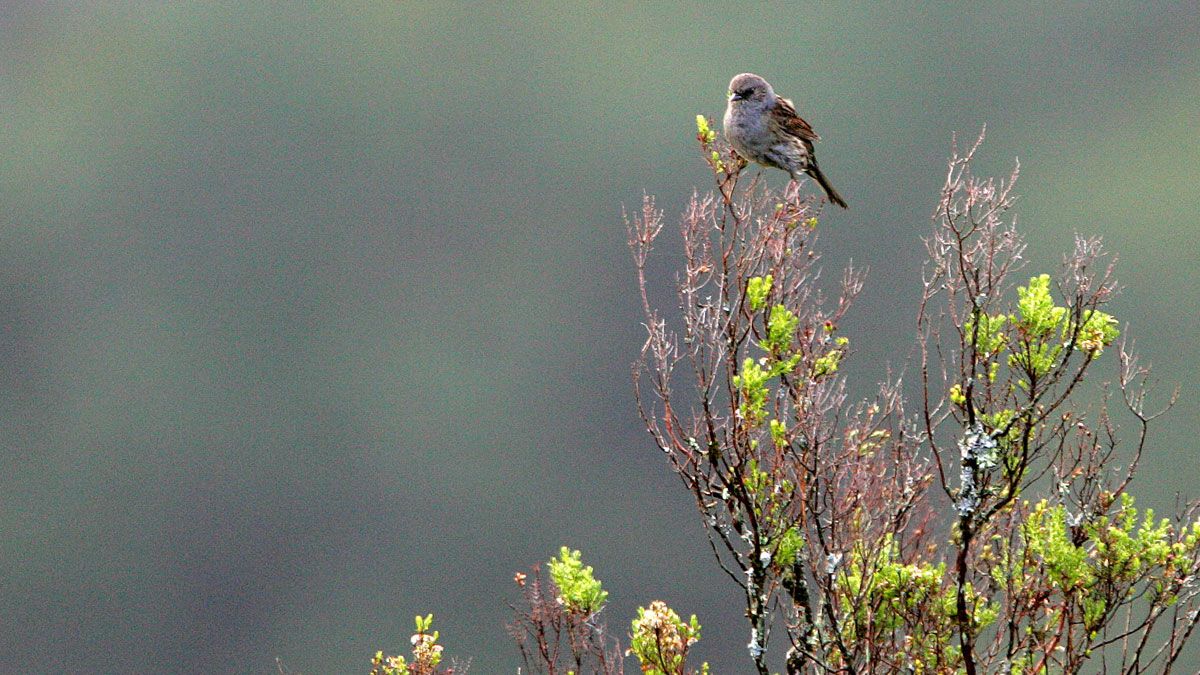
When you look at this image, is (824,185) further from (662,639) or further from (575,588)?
(662,639)

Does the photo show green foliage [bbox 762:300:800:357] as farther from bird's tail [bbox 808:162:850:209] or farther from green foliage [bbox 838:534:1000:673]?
bird's tail [bbox 808:162:850:209]

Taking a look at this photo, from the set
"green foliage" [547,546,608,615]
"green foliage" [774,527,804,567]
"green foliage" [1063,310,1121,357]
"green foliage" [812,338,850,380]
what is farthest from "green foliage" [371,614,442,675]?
"green foliage" [1063,310,1121,357]

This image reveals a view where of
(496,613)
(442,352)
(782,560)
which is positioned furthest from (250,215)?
(782,560)

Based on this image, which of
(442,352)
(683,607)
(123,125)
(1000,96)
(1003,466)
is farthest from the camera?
(123,125)

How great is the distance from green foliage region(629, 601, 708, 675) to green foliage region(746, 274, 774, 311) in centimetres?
220

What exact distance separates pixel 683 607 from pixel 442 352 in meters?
62.5

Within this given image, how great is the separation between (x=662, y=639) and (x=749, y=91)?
16.3 ft

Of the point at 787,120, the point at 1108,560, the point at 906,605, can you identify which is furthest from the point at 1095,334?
the point at 787,120

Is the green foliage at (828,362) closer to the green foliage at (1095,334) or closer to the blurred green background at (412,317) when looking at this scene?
the green foliage at (1095,334)

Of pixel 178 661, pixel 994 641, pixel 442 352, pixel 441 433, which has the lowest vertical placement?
pixel 994 641

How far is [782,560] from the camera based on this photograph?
9.78 meters

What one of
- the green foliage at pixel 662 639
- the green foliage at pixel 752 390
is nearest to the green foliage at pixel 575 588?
the green foliage at pixel 662 639

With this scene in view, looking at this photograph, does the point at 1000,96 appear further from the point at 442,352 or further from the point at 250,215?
the point at 250,215

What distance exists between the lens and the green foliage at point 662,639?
985cm
